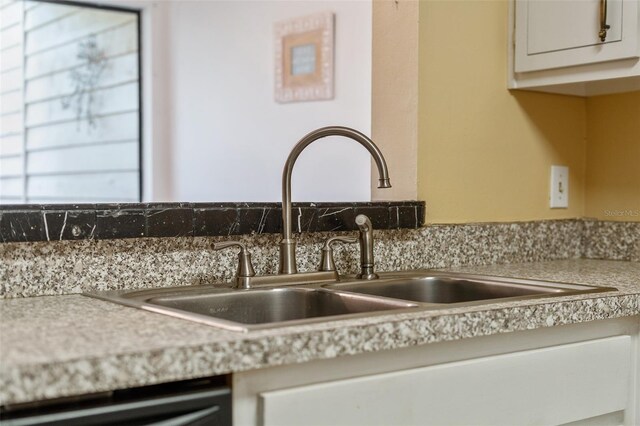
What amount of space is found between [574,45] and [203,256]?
3.11ft

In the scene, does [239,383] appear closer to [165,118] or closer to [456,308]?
[456,308]

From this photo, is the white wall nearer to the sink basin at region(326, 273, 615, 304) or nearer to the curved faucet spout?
the sink basin at region(326, 273, 615, 304)

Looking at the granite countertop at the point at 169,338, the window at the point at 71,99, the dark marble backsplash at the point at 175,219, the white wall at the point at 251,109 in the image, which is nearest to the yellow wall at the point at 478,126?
the dark marble backsplash at the point at 175,219

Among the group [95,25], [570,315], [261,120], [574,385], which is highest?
[95,25]

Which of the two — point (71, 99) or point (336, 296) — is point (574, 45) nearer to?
point (336, 296)

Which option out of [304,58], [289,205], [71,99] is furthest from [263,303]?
[71,99]

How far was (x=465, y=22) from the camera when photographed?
6.38 ft

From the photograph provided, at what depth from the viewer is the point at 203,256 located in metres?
1.54

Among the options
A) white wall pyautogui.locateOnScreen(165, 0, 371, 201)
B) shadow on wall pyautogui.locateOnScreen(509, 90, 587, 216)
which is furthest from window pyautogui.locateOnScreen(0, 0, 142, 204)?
shadow on wall pyautogui.locateOnScreen(509, 90, 587, 216)

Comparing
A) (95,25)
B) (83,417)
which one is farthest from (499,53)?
(95,25)

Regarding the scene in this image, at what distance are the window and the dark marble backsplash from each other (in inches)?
97.5

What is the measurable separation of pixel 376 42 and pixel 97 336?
118 cm

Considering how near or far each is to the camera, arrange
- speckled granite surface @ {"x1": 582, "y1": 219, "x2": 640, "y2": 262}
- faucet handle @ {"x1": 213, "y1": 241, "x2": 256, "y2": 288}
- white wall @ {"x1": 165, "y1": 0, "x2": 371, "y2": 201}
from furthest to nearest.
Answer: white wall @ {"x1": 165, "y1": 0, "x2": 371, "y2": 201} → speckled granite surface @ {"x1": 582, "y1": 219, "x2": 640, "y2": 262} → faucet handle @ {"x1": 213, "y1": 241, "x2": 256, "y2": 288}

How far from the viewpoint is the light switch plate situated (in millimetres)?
2148
